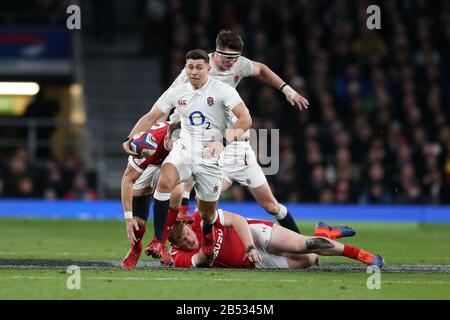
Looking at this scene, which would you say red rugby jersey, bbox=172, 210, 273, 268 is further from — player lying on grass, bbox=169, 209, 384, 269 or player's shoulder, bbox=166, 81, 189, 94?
player's shoulder, bbox=166, 81, 189, 94

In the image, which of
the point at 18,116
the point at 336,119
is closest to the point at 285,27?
the point at 336,119

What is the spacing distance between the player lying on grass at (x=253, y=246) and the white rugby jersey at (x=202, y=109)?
2.37 ft

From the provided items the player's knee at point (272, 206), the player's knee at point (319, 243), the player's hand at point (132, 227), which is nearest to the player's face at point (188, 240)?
the player's hand at point (132, 227)

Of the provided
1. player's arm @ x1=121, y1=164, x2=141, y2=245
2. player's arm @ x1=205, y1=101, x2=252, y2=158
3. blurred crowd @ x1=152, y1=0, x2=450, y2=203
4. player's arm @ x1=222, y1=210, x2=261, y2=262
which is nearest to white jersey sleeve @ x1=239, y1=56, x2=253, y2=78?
player's arm @ x1=205, y1=101, x2=252, y2=158

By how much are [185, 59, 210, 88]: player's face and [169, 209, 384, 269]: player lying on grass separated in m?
1.26

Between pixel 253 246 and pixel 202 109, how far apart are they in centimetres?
139

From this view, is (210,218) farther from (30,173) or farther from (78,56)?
(78,56)

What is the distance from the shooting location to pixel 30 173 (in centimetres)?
2000

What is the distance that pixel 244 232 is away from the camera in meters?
10.2

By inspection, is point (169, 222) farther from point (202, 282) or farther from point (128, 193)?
point (202, 282)

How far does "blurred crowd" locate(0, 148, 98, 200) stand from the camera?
786 inches

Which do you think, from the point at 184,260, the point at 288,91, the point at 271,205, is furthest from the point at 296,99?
the point at 184,260

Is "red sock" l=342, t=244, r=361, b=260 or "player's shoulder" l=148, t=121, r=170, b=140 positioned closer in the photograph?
"red sock" l=342, t=244, r=361, b=260
